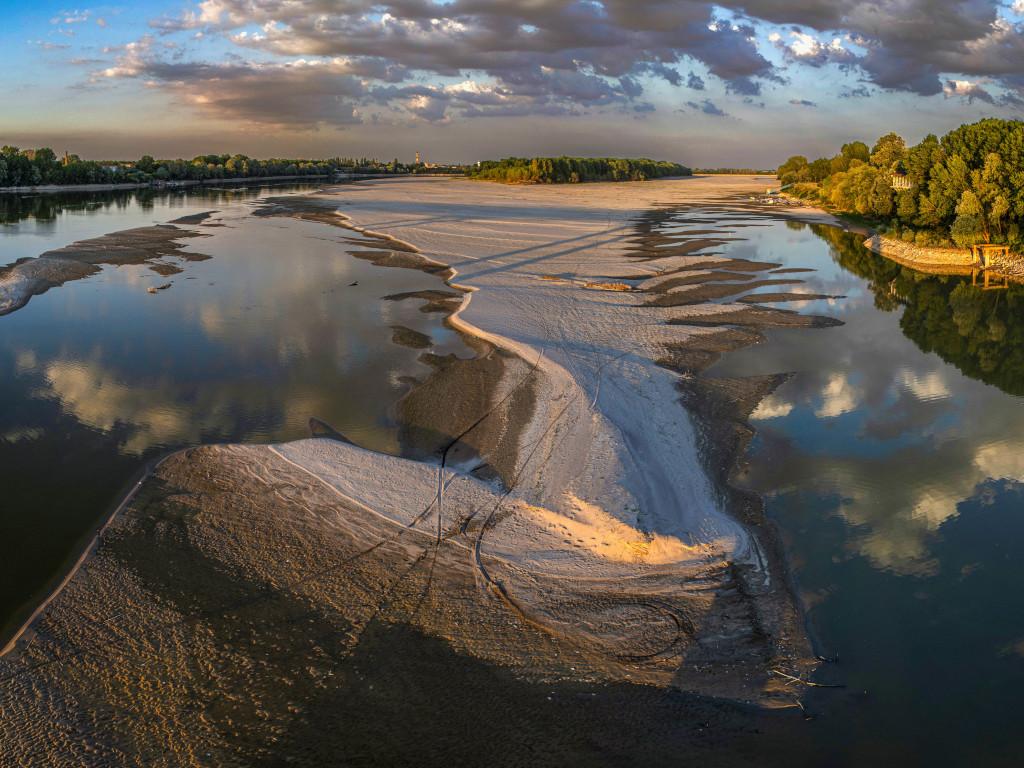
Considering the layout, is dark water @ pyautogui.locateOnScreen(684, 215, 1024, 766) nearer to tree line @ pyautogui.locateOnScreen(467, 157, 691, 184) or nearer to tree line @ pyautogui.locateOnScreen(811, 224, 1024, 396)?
tree line @ pyautogui.locateOnScreen(811, 224, 1024, 396)

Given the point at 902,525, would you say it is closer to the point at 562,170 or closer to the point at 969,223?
the point at 969,223

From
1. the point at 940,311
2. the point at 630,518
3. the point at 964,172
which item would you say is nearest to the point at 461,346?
the point at 630,518

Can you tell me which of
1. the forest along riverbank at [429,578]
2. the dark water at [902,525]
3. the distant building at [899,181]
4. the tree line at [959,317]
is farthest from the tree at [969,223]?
the forest along riverbank at [429,578]

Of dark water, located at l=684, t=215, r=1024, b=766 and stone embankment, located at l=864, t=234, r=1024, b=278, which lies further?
stone embankment, located at l=864, t=234, r=1024, b=278

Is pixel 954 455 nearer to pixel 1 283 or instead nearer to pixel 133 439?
pixel 133 439

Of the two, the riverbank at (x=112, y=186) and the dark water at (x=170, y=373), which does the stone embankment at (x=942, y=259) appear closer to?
the dark water at (x=170, y=373)

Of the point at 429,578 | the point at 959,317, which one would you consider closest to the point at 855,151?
the point at 959,317

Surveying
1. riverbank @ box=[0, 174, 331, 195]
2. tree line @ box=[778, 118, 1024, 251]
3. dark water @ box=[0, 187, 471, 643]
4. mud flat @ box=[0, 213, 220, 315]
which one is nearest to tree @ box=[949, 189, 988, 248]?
tree line @ box=[778, 118, 1024, 251]
